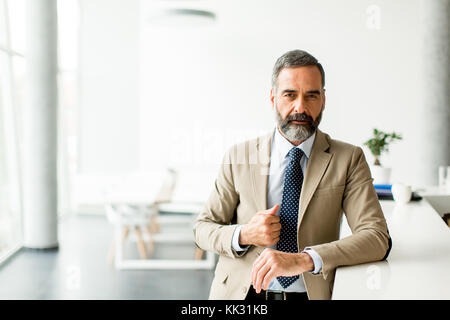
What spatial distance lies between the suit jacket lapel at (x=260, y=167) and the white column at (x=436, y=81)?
4.10 m

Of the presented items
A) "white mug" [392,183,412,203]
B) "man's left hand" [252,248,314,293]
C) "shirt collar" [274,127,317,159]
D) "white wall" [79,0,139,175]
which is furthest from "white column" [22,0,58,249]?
"man's left hand" [252,248,314,293]

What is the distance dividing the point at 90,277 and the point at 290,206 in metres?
3.34

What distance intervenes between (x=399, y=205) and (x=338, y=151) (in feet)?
3.62

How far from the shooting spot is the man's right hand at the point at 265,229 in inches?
52.7

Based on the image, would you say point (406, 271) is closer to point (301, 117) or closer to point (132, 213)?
point (301, 117)

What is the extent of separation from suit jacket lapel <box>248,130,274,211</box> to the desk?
338 millimetres

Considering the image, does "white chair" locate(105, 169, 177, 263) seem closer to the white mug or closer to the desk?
the white mug

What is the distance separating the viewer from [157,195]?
16.7 ft

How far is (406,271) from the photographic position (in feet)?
4.14

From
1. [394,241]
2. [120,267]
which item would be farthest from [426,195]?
[120,267]

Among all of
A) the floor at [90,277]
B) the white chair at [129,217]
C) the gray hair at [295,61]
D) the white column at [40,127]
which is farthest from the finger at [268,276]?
the white column at [40,127]

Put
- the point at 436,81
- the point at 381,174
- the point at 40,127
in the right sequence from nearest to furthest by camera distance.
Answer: the point at 381,174 < the point at 40,127 < the point at 436,81

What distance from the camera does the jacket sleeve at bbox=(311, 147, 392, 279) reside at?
1.30 metres

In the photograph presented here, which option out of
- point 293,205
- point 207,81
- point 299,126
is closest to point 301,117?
point 299,126
